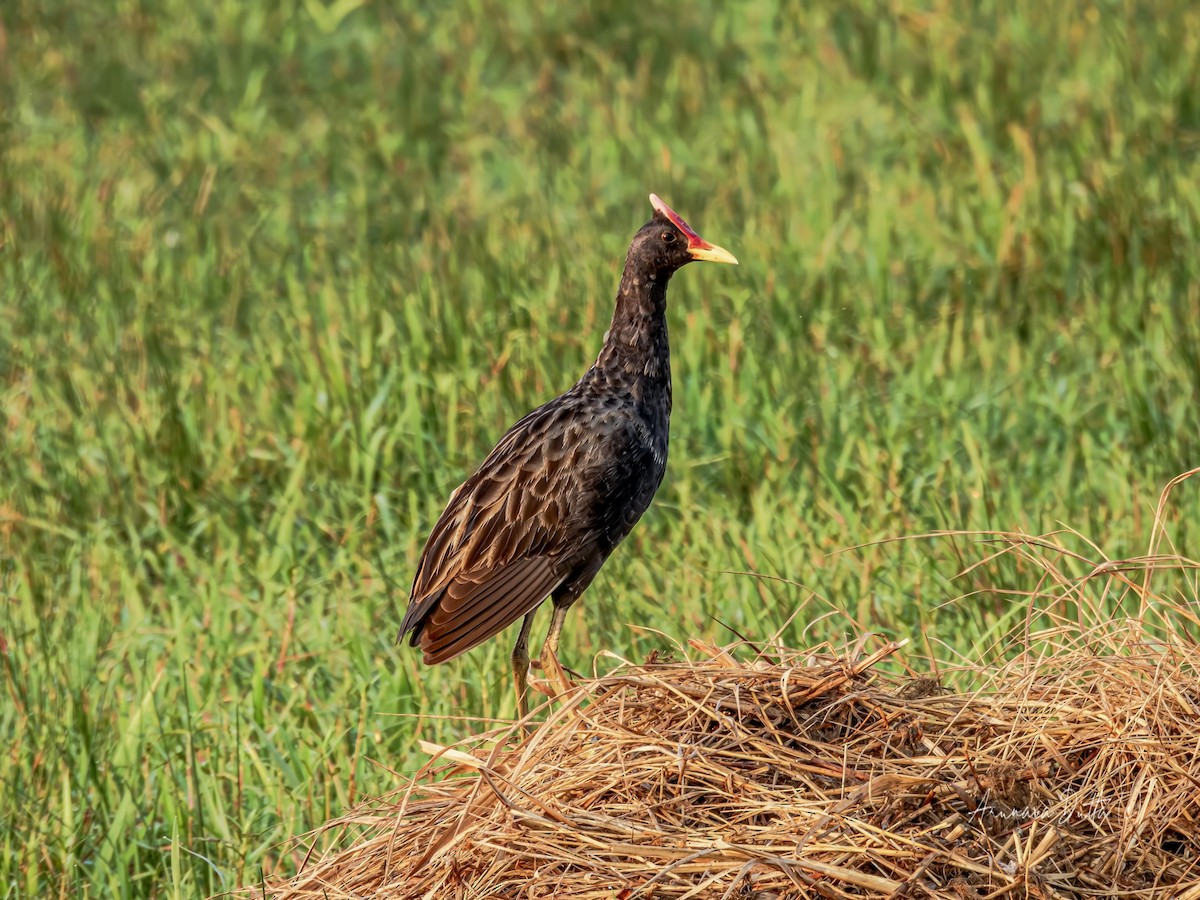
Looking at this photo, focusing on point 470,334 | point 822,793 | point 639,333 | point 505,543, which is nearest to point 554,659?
point 505,543

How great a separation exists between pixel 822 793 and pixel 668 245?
7.61ft

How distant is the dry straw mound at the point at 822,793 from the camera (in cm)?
330

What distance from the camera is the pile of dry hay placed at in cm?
330

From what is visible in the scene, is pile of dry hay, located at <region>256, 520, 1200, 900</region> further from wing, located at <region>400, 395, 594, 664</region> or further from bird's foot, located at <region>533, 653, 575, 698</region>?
wing, located at <region>400, 395, 594, 664</region>

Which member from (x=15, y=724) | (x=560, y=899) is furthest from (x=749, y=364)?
(x=560, y=899)

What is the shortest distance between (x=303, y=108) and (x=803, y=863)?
8.47m

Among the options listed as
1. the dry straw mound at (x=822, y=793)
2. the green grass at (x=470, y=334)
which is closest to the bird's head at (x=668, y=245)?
the green grass at (x=470, y=334)

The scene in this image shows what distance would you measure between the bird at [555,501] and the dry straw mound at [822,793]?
101 cm

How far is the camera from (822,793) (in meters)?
3.44

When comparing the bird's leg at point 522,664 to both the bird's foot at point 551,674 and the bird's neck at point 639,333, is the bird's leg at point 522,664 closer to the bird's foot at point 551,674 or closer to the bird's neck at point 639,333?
the bird's foot at point 551,674

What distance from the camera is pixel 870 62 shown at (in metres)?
10.8

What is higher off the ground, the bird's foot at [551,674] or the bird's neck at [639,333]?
the bird's neck at [639,333]

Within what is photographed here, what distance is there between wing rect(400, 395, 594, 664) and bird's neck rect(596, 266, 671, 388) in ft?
0.81

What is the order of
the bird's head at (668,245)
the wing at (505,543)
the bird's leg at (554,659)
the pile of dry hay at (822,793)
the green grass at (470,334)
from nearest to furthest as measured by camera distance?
the pile of dry hay at (822,793) < the bird's leg at (554,659) < the wing at (505,543) < the bird's head at (668,245) < the green grass at (470,334)
